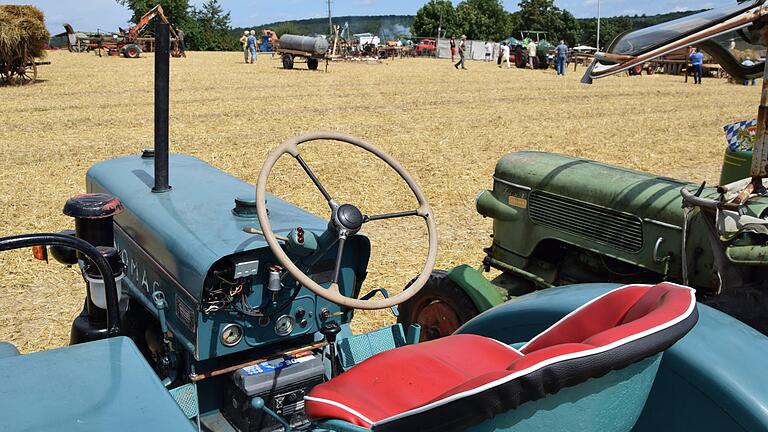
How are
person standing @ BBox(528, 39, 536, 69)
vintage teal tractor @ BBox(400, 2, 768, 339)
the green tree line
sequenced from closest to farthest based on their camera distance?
vintage teal tractor @ BBox(400, 2, 768, 339) → person standing @ BBox(528, 39, 536, 69) → the green tree line

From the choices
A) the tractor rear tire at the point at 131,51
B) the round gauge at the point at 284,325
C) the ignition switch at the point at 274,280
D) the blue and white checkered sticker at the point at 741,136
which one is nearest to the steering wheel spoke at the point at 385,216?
the ignition switch at the point at 274,280

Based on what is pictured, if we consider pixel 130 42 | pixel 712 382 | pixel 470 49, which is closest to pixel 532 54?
pixel 470 49

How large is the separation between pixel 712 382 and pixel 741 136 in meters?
2.52

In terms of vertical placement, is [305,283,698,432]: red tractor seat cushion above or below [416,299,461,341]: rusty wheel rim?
above

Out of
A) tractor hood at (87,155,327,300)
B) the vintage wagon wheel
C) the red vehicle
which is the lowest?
tractor hood at (87,155,327,300)

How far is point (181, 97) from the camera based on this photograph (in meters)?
14.1

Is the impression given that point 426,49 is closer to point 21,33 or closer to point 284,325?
point 21,33

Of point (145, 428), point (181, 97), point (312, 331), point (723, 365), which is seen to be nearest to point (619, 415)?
point (723, 365)

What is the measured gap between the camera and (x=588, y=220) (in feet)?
12.0

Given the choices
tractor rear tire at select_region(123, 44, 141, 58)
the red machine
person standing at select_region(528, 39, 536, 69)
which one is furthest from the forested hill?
person standing at select_region(528, 39, 536, 69)

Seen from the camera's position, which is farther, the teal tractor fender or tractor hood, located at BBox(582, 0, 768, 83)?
the teal tractor fender

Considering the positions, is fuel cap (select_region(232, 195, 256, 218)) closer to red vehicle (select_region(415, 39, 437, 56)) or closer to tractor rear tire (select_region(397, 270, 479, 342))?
tractor rear tire (select_region(397, 270, 479, 342))

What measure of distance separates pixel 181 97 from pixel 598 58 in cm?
1211

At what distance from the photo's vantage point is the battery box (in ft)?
8.32
